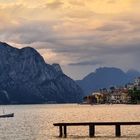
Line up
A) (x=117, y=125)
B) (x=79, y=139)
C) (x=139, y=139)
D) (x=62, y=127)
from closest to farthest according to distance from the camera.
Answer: (x=139, y=139), (x=79, y=139), (x=117, y=125), (x=62, y=127)

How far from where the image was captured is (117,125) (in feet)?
312

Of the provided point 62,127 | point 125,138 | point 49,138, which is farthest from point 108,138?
point 62,127

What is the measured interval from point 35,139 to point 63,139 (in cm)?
519

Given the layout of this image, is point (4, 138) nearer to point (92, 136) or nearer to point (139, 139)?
point (92, 136)

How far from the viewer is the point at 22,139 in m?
92.9

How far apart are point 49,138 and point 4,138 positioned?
9.32 m

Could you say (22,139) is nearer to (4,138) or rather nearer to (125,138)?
(4,138)

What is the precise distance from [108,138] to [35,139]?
42.4 ft

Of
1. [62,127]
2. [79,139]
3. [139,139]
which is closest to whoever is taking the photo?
[139,139]

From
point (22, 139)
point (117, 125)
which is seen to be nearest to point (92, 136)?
point (117, 125)

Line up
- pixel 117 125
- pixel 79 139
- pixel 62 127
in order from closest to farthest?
1. pixel 79 139
2. pixel 117 125
3. pixel 62 127

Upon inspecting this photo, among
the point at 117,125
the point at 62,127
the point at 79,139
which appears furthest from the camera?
the point at 62,127

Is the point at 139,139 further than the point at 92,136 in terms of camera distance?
No

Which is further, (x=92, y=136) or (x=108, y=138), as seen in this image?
(x=92, y=136)
